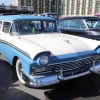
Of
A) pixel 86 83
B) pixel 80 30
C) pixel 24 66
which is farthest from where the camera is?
pixel 80 30

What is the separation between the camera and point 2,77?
4.25m

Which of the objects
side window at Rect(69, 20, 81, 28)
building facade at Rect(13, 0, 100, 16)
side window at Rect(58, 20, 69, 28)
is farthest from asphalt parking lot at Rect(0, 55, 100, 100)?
building facade at Rect(13, 0, 100, 16)

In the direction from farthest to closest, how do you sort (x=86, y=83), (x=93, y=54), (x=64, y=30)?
(x=64, y=30), (x=86, y=83), (x=93, y=54)

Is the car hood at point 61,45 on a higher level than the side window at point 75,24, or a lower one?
lower

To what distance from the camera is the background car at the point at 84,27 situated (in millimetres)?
6672

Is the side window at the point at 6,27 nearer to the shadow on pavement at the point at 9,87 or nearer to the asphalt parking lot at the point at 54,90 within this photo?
the shadow on pavement at the point at 9,87

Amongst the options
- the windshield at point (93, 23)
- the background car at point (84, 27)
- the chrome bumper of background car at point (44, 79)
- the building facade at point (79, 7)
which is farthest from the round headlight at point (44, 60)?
the building facade at point (79, 7)

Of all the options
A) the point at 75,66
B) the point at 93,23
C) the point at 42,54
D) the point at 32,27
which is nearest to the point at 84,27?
the point at 93,23

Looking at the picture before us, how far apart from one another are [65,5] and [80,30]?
54429 millimetres

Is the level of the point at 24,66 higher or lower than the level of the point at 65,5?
lower

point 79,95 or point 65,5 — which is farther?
point 65,5

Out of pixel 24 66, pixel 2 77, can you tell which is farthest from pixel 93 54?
pixel 2 77

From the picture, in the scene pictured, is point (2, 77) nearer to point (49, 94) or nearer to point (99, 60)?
point (49, 94)

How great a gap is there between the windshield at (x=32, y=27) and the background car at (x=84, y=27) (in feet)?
6.91
